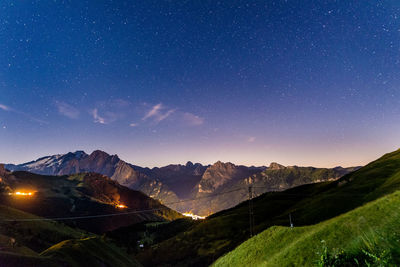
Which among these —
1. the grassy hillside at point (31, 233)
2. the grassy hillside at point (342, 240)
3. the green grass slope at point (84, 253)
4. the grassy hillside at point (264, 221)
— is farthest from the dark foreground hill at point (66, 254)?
the grassy hillside at point (264, 221)

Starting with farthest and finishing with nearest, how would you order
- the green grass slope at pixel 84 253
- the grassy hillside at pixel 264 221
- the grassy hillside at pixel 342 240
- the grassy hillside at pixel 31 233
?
1. the grassy hillside at pixel 31 233
2. the grassy hillside at pixel 264 221
3. the green grass slope at pixel 84 253
4. the grassy hillside at pixel 342 240

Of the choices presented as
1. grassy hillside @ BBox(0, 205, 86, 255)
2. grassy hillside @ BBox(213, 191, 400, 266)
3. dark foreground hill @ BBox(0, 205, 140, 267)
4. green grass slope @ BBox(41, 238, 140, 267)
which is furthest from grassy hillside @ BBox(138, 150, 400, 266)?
grassy hillside @ BBox(213, 191, 400, 266)

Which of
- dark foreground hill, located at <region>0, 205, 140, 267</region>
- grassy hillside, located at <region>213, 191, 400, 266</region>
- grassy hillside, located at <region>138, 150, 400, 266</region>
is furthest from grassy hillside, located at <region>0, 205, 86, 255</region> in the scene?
grassy hillside, located at <region>213, 191, 400, 266</region>

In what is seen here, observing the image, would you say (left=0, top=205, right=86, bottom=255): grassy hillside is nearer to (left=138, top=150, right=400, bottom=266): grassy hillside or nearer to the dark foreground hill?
the dark foreground hill

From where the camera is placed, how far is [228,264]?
41688 mm

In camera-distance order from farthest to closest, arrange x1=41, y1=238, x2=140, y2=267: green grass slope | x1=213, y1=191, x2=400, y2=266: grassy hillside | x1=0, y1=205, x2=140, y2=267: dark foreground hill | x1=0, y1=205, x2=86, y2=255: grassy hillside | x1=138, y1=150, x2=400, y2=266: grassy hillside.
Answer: x1=0, y1=205, x2=86, y2=255: grassy hillside < x1=138, y1=150, x2=400, y2=266: grassy hillside < x1=41, y1=238, x2=140, y2=267: green grass slope < x1=0, y1=205, x2=140, y2=267: dark foreground hill < x1=213, y1=191, x2=400, y2=266: grassy hillside

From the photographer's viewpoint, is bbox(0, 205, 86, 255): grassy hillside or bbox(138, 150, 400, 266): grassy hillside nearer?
bbox(138, 150, 400, 266): grassy hillside

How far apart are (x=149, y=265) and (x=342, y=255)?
121m

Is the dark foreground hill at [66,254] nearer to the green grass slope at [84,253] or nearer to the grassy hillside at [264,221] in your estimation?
the green grass slope at [84,253]

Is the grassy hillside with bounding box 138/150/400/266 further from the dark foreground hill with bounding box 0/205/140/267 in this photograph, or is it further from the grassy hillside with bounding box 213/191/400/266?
the grassy hillside with bounding box 213/191/400/266

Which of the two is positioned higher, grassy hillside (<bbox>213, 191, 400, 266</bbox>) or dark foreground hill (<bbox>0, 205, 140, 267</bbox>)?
grassy hillside (<bbox>213, 191, 400, 266</bbox>)

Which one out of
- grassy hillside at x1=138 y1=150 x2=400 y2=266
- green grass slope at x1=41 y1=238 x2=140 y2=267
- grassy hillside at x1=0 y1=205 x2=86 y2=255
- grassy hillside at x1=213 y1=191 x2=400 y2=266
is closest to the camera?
grassy hillside at x1=213 y1=191 x2=400 y2=266

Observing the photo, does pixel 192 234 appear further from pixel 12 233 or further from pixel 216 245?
pixel 12 233

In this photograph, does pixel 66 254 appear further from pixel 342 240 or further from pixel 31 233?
pixel 31 233
